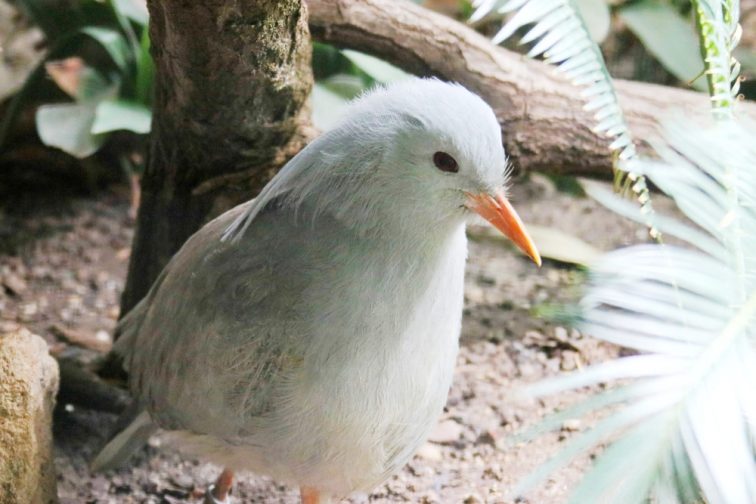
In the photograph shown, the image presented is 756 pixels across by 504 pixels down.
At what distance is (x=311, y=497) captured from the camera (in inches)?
125

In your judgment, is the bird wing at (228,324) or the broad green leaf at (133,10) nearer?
the bird wing at (228,324)

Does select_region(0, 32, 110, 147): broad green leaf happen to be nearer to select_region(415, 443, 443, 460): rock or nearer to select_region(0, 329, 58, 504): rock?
select_region(0, 329, 58, 504): rock

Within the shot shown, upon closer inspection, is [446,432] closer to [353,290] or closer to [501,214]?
[353,290]

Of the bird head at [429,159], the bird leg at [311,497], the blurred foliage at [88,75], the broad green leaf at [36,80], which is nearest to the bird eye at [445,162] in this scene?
the bird head at [429,159]

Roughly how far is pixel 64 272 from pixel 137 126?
40.7 inches

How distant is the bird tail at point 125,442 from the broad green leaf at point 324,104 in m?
1.36

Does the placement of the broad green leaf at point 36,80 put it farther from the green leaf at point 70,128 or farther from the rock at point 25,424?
the rock at point 25,424

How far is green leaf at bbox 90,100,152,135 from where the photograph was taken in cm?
426

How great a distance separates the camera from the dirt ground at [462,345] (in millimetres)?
3719

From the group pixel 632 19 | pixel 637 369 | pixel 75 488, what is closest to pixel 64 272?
pixel 75 488

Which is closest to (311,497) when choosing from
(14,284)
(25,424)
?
(25,424)

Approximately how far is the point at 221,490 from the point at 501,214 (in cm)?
154

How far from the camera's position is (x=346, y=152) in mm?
2779

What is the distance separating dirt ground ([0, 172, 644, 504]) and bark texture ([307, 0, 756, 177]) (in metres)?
0.67
